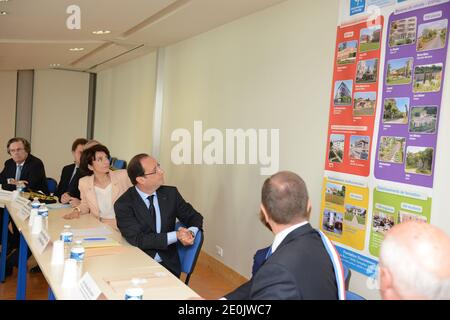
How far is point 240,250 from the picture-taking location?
4.81 meters

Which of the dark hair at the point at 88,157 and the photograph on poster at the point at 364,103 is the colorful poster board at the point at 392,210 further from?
the dark hair at the point at 88,157

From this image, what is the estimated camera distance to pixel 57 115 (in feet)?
35.4

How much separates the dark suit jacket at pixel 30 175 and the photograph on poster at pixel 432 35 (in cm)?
413

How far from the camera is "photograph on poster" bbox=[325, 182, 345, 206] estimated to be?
10.9ft

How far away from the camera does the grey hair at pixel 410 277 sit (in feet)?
4.31

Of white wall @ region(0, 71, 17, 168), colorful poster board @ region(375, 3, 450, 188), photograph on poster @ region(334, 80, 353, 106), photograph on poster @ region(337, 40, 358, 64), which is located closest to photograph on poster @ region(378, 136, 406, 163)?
colorful poster board @ region(375, 3, 450, 188)

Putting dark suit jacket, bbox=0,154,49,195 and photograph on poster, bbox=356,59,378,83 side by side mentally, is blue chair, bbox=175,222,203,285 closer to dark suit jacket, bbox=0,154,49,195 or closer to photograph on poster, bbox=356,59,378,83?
photograph on poster, bbox=356,59,378,83

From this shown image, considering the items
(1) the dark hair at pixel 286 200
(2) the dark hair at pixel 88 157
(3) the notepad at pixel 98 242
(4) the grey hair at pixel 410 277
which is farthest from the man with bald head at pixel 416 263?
(2) the dark hair at pixel 88 157

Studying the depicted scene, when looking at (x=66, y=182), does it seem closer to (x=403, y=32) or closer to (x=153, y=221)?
(x=153, y=221)

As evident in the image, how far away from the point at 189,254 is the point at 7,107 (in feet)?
28.4

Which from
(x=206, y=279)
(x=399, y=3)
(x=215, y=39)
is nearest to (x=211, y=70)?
(x=215, y=39)

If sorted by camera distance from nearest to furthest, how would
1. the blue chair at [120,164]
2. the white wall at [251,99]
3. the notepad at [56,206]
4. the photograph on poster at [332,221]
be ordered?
1. the photograph on poster at [332,221]
2. the white wall at [251,99]
3. the notepad at [56,206]
4. the blue chair at [120,164]

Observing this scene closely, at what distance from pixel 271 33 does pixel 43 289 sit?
3352 millimetres

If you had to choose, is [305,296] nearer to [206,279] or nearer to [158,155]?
[206,279]
